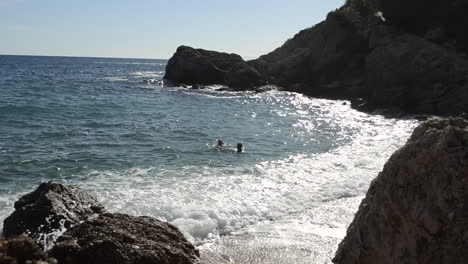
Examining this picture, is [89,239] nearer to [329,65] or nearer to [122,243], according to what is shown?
[122,243]

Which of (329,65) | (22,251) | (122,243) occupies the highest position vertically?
(329,65)

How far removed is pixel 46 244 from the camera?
7.05m

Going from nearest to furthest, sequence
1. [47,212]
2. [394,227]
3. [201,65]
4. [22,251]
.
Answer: [22,251] < [394,227] < [47,212] < [201,65]

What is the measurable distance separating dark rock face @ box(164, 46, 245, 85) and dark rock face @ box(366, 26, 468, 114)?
860 inches

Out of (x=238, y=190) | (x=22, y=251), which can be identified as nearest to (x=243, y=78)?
(x=238, y=190)

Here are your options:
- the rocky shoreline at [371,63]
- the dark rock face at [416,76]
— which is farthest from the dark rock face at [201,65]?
the dark rock face at [416,76]

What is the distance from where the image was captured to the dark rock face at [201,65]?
5578 cm

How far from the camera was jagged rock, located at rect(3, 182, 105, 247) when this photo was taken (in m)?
7.28

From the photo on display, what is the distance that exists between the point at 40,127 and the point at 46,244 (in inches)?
635

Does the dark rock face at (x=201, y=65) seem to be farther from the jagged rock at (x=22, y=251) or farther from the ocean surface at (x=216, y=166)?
the jagged rock at (x=22, y=251)

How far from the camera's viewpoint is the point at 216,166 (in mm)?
15516

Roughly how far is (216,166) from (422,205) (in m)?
11.3

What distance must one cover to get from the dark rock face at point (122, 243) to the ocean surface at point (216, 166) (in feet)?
7.89

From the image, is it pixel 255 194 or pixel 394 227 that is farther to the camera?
pixel 255 194
